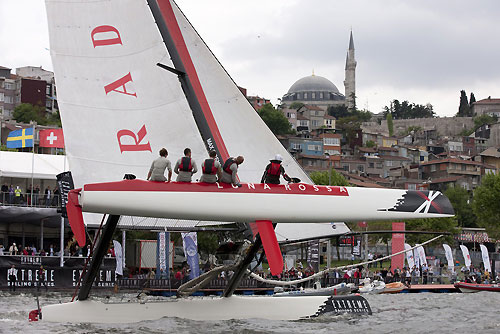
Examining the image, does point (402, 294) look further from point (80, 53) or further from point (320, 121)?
point (320, 121)

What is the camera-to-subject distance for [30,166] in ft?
119

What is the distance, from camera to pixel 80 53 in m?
17.5

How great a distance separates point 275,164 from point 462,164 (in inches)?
3304

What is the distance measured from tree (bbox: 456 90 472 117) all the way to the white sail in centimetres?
16396

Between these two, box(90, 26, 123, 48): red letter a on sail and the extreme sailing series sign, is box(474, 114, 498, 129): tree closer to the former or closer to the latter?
the extreme sailing series sign

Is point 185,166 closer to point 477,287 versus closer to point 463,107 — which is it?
point 477,287

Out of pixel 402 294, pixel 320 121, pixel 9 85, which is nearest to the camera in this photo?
pixel 402 294

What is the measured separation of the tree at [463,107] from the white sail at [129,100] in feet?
538

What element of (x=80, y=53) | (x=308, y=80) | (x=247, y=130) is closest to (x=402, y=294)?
(x=247, y=130)

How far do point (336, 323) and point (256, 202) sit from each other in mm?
4950

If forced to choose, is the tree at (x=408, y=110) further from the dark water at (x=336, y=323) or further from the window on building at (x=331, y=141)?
the dark water at (x=336, y=323)

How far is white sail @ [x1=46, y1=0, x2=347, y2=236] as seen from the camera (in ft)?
56.2

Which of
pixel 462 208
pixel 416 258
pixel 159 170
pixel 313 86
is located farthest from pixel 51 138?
pixel 313 86

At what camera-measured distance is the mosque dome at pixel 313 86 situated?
186625 mm
